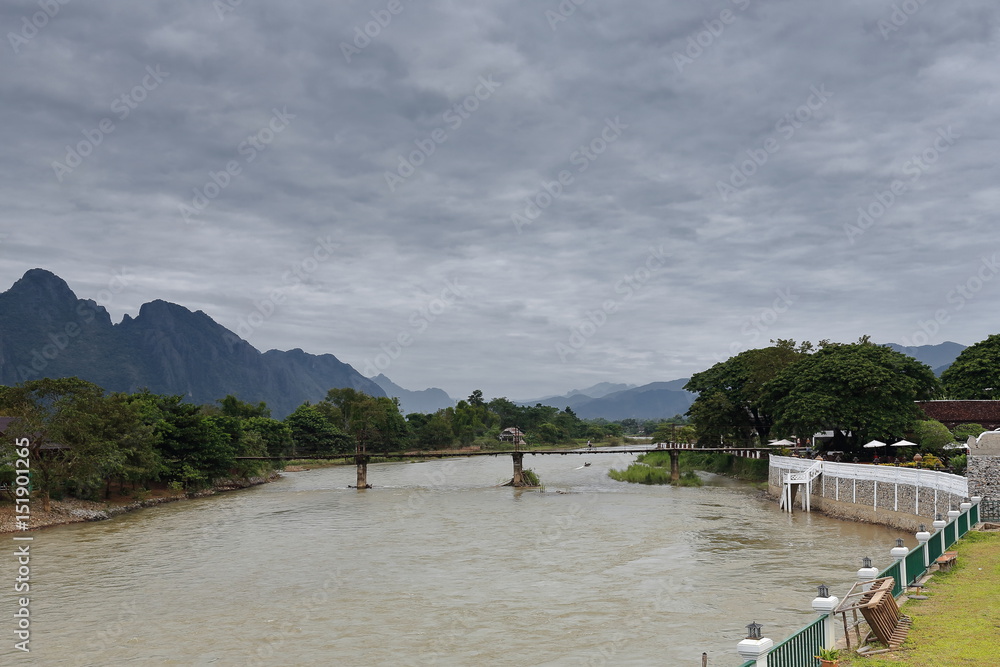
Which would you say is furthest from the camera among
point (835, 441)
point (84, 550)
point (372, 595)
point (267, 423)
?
point (267, 423)

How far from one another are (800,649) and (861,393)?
47033 millimetres

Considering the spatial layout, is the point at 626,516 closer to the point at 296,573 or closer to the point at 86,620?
the point at 296,573

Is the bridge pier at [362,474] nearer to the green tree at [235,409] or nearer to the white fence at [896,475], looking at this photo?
the green tree at [235,409]

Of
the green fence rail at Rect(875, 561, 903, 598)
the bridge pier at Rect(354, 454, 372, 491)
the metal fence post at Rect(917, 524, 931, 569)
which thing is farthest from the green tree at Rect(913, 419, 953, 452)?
the bridge pier at Rect(354, 454, 372, 491)

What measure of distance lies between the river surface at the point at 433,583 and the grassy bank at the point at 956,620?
13.5ft

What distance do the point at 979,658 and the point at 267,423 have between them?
9569 cm

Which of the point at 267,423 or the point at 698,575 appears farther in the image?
the point at 267,423

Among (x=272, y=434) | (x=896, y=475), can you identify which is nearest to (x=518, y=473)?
(x=272, y=434)

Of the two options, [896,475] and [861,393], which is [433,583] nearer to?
[896,475]

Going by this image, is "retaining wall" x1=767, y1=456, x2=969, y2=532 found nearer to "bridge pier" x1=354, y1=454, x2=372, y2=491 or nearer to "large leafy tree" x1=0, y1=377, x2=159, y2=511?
"bridge pier" x1=354, y1=454, x2=372, y2=491

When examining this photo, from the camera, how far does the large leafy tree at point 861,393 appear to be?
52.2 meters

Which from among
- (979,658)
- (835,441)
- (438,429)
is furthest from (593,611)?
(438,429)

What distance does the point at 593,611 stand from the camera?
22781mm

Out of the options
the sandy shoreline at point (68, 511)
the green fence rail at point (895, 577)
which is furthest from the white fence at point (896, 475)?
the sandy shoreline at point (68, 511)
